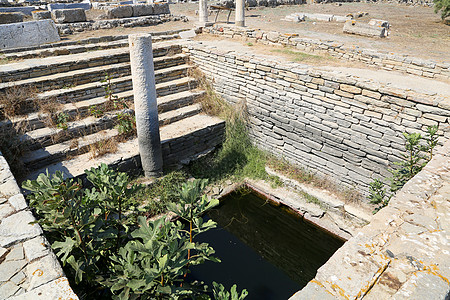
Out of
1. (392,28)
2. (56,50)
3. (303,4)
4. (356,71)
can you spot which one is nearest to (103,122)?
(56,50)

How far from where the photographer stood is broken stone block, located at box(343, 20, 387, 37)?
36.7 feet

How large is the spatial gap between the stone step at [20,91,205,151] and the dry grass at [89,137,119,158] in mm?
471

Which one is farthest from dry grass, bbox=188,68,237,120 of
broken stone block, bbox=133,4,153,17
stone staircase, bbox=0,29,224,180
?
broken stone block, bbox=133,4,153,17

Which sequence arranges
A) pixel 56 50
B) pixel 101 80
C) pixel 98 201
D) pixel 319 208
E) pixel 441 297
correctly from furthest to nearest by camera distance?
pixel 56 50, pixel 101 80, pixel 319 208, pixel 98 201, pixel 441 297

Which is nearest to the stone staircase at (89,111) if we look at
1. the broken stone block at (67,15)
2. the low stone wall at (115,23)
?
the low stone wall at (115,23)

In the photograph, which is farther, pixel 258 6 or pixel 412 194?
pixel 258 6

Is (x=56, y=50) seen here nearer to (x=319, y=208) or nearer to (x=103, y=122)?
(x=103, y=122)

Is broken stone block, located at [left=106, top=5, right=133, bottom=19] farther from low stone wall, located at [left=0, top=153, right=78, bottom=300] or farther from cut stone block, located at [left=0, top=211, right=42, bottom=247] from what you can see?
cut stone block, located at [left=0, top=211, right=42, bottom=247]

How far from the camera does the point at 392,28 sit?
43.6 feet

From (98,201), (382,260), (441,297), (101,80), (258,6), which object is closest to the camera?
(441,297)

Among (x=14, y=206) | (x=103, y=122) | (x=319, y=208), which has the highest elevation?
(x=14, y=206)

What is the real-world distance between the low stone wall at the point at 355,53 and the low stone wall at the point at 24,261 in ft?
22.1

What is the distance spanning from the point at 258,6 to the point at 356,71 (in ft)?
48.7

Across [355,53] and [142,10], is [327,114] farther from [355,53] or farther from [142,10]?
[142,10]
